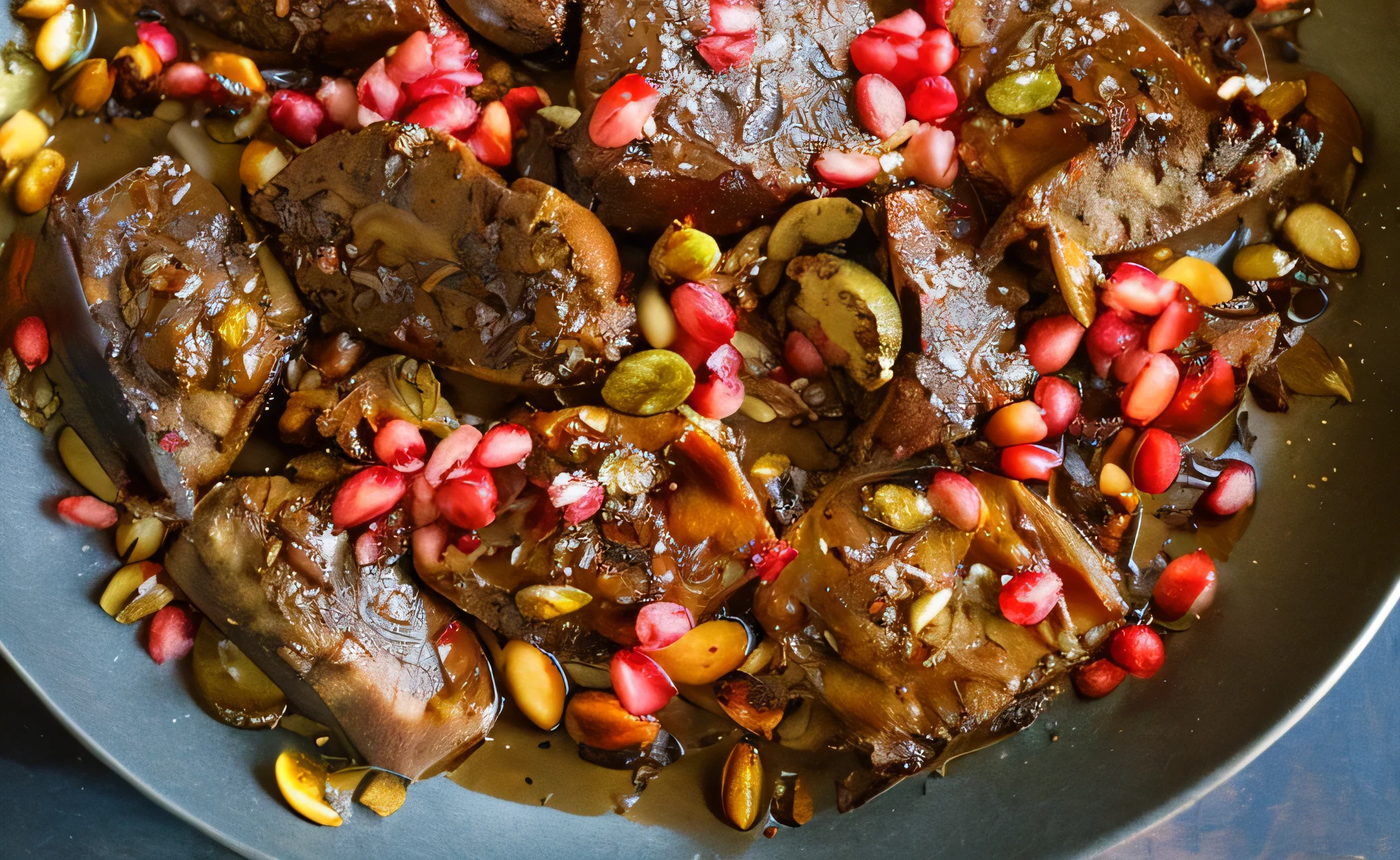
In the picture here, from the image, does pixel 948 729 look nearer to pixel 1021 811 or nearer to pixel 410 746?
pixel 1021 811

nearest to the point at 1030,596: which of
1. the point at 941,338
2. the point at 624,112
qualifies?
the point at 941,338

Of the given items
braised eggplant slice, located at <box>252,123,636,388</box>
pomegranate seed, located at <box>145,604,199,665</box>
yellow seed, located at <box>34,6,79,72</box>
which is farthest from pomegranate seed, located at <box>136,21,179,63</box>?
pomegranate seed, located at <box>145,604,199,665</box>

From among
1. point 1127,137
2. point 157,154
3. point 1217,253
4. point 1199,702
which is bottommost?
point 1199,702

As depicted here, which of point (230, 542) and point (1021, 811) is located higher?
point (230, 542)

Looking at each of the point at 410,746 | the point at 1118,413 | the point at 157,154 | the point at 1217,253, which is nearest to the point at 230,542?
the point at 410,746

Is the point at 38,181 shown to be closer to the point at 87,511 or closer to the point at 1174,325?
the point at 87,511

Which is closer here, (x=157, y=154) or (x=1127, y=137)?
(x=1127, y=137)
